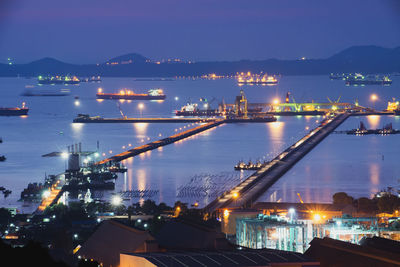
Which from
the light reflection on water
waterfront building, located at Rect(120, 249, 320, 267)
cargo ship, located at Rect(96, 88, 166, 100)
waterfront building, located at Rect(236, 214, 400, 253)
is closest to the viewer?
waterfront building, located at Rect(120, 249, 320, 267)

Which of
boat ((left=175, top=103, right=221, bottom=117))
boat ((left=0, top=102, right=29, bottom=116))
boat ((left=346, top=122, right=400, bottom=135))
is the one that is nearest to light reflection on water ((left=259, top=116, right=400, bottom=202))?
boat ((left=346, top=122, right=400, bottom=135))

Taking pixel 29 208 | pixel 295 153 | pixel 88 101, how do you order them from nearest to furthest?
pixel 29 208 < pixel 295 153 < pixel 88 101

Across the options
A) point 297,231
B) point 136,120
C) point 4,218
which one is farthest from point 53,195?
point 136,120

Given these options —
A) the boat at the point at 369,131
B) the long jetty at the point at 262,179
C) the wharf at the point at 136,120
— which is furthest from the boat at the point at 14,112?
the long jetty at the point at 262,179

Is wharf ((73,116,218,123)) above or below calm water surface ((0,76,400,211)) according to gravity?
above

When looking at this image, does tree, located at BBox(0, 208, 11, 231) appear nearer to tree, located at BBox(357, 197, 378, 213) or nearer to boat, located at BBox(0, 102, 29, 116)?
tree, located at BBox(357, 197, 378, 213)

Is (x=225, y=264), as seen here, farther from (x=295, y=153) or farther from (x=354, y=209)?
(x=295, y=153)

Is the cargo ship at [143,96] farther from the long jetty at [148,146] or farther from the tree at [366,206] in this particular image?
the tree at [366,206]

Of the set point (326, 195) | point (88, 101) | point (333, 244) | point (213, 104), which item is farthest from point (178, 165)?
point (88, 101)
